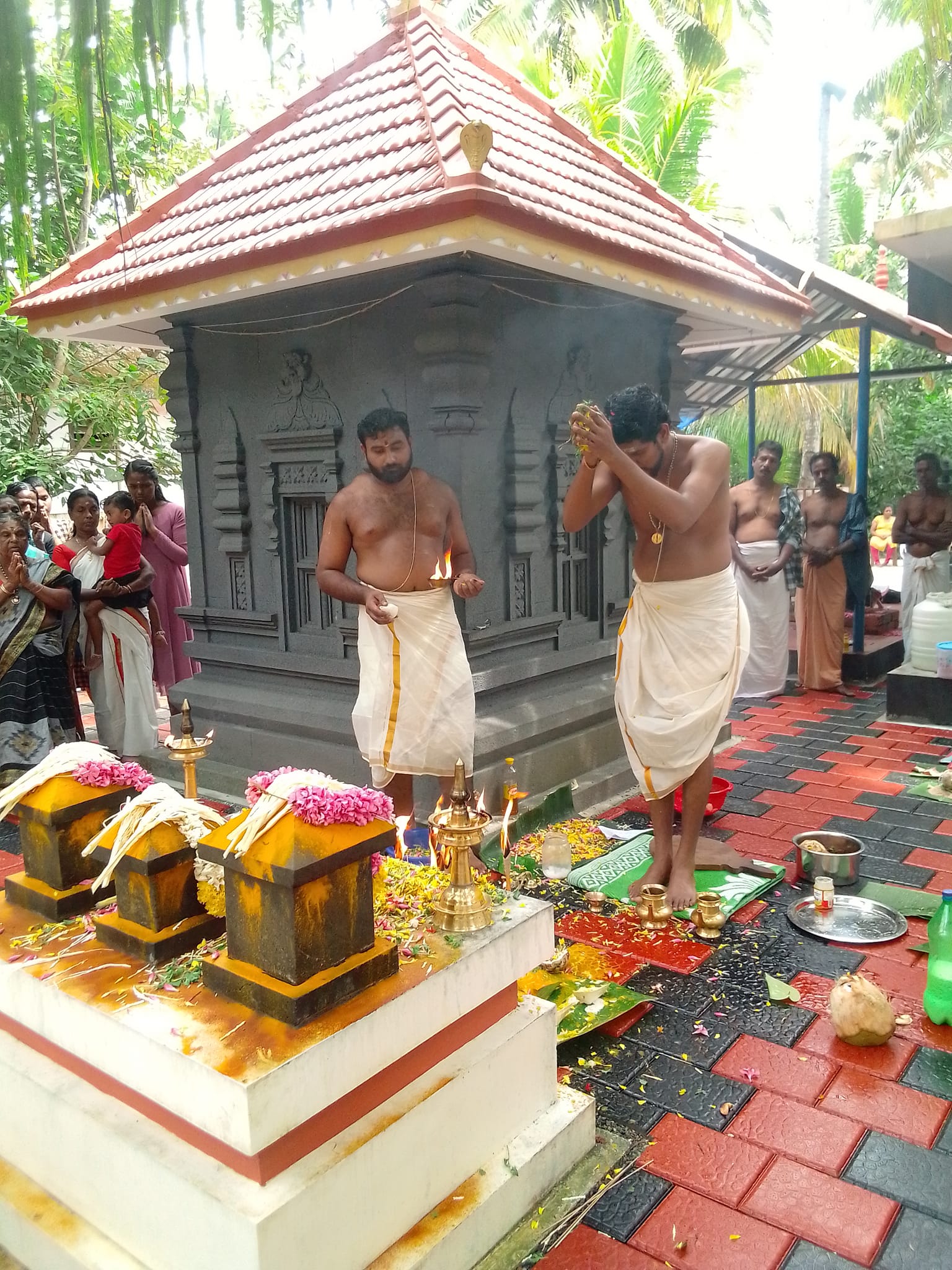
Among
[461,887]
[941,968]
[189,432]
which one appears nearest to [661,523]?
[941,968]

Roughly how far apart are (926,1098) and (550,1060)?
1.19 metres

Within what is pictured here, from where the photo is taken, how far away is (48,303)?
201 inches

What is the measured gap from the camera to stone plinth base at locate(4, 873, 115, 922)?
91.0 inches

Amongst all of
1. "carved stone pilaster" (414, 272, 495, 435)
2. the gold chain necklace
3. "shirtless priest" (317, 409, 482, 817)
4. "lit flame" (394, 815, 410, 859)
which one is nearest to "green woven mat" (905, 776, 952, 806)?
the gold chain necklace

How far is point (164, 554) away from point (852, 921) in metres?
5.35

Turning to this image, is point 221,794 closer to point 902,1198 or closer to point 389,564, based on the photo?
point 389,564

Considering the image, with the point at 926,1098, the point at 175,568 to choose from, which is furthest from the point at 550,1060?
the point at 175,568

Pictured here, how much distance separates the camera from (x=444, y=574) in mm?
4129

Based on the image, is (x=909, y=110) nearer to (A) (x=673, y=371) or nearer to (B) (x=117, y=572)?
(A) (x=673, y=371)

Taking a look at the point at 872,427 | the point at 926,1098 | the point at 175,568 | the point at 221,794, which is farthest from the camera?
the point at 872,427

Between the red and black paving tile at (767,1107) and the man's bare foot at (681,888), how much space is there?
8.2 inches

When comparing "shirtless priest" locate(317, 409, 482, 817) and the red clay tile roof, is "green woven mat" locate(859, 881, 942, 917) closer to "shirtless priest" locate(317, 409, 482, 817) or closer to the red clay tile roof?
"shirtless priest" locate(317, 409, 482, 817)

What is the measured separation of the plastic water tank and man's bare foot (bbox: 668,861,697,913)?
166 inches

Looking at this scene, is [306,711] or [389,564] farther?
[306,711]
